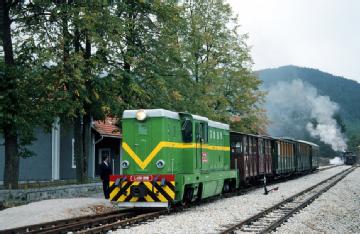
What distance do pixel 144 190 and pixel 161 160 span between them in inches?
43.0

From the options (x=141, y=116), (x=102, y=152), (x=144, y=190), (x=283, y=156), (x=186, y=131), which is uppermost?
(x=141, y=116)

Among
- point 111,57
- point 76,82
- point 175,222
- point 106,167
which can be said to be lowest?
point 175,222

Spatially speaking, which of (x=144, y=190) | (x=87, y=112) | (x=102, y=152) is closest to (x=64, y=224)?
(x=144, y=190)

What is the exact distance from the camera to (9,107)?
18828 millimetres

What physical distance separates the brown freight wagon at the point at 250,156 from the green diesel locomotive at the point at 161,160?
6.49m

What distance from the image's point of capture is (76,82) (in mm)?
20547

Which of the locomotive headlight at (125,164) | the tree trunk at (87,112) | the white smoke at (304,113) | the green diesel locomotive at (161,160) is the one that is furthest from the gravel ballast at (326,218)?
the white smoke at (304,113)

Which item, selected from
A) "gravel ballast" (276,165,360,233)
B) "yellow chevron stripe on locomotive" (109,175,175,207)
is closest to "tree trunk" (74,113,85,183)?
"yellow chevron stripe on locomotive" (109,175,175,207)

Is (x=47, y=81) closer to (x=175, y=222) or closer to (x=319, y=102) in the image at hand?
(x=175, y=222)

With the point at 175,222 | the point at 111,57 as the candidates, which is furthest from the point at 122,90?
the point at 175,222

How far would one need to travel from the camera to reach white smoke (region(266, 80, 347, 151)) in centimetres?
10419

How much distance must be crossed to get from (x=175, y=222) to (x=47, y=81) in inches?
391

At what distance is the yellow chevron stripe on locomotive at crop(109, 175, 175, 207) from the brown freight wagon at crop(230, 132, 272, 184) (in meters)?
8.99

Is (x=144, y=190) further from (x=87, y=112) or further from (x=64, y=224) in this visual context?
(x=87, y=112)
